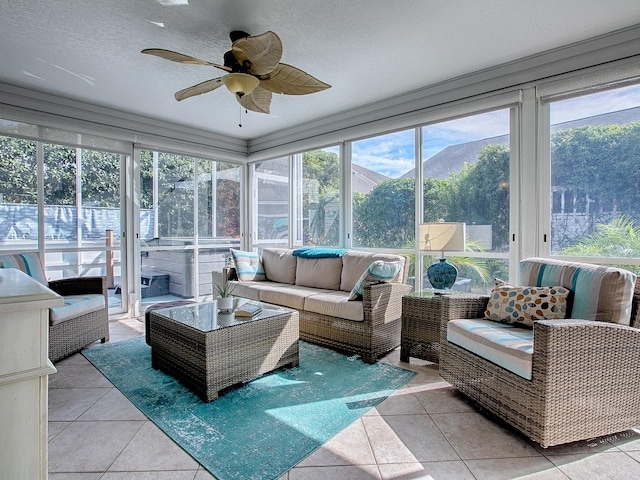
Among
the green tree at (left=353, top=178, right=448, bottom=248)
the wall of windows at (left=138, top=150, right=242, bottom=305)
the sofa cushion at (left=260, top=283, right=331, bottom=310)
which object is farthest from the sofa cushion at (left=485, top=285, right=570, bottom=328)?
the wall of windows at (left=138, top=150, right=242, bottom=305)

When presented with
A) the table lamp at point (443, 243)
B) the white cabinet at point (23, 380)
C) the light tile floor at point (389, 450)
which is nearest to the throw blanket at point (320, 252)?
the table lamp at point (443, 243)

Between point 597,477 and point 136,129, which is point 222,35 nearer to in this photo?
point 136,129

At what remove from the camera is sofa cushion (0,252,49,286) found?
3.04 meters

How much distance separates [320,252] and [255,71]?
7.19ft

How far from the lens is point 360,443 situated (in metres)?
1.82

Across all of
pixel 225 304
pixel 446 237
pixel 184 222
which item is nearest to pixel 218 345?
pixel 225 304

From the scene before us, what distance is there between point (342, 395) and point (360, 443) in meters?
0.51

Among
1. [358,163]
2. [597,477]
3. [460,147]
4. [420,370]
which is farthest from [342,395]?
[358,163]

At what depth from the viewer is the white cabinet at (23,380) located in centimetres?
73

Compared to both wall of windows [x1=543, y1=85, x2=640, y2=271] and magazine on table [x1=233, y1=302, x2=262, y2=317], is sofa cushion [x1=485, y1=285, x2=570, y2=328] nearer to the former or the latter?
wall of windows [x1=543, y1=85, x2=640, y2=271]

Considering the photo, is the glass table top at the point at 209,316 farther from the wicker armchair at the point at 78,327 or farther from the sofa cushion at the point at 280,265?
the sofa cushion at the point at 280,265

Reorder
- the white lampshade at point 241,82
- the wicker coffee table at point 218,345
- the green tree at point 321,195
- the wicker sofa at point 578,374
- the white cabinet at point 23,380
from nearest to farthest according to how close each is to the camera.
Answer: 1. the white cabinet at point 23,380
2. the wicker sofa at point 578,374
3. the wicker coffee table at point 218,345
4. the white lampshade at point 241,82
5. the green tree at point 321,195

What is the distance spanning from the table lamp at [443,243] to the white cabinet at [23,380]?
265 centimetres

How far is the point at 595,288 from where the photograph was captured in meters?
2.08
